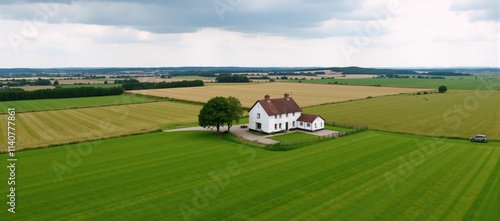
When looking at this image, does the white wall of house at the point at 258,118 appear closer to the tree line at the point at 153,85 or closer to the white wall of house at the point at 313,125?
the white wall of house at the point at 313,125

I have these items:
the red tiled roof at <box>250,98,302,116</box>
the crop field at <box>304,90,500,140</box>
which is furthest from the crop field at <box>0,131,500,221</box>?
the red tiled roof at <box>250,98,302,116</box>

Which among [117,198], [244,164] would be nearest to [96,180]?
[117,198]

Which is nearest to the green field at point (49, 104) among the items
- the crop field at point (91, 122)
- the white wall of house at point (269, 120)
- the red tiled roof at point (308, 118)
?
the crop field at point (91, 122)

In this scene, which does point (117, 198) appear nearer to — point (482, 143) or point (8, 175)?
point (8, 175)

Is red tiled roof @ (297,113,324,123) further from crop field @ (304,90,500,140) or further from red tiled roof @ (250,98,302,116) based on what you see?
crop field @ (304,90,500,140)

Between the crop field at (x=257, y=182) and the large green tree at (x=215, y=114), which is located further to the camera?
the large green tree at (x=215, y=114)

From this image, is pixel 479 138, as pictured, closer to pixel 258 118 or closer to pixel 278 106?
pixel 278 106
